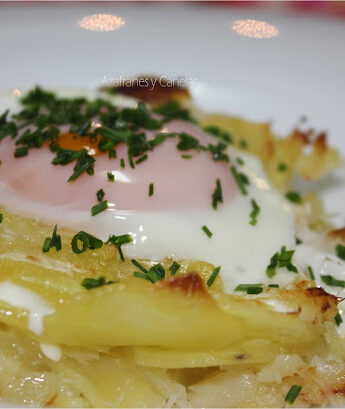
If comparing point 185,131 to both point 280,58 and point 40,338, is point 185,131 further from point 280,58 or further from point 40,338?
point 280,58

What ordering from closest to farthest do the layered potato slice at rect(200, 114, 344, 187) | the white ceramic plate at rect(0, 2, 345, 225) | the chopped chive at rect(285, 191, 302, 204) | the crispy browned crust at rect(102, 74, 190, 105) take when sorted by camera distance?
the chopped chive at rect(285, 191, 302, 204) → the layered potato slice at rect(200, 114, 344, 187) → the crispy browned crust at rect(102, 74, 190, 105) → the white ceramic plate at rect(0, 2, 345, 225)

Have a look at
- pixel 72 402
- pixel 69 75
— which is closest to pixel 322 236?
pixel 72 402

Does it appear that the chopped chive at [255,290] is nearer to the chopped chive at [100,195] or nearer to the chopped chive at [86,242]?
the chopped chive at [86,242]

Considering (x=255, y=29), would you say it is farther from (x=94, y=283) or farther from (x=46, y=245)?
(x=94, y=283)

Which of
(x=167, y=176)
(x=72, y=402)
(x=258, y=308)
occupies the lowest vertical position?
(x=72, y=402)

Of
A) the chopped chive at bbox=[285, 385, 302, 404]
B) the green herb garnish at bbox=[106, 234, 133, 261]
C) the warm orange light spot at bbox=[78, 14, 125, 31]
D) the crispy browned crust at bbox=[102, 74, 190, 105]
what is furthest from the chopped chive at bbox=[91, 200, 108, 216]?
the warm orange light spot at bbox=[78, 14, 125, 31]

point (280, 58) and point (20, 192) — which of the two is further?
point (280, 58)

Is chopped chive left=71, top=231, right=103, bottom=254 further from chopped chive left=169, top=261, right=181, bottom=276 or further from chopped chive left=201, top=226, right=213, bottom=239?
chopped chive left=201, top=226, right=213, bottom=239
